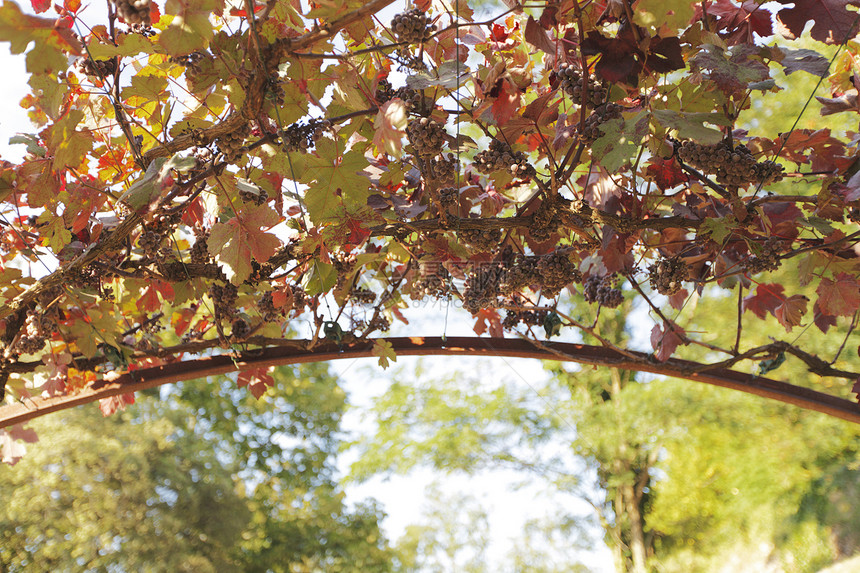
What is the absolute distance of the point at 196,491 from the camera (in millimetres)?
5746

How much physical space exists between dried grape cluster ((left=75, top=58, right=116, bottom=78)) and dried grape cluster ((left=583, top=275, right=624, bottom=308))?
78 centimetres

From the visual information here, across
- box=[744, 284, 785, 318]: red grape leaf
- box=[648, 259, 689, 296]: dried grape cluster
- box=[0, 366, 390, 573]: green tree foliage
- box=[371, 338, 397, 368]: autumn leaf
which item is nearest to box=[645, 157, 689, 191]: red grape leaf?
box=[648, 259, 689, 296]: dried grape cluster

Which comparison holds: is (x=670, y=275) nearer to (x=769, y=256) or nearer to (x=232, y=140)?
(x=769, y=256)

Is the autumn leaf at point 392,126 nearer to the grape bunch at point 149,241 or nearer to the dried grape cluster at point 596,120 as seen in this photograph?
the dried grape cluster at point 596,120

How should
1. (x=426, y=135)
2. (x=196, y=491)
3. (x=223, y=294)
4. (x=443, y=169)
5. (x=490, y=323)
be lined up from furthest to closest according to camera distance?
(x=196, y=491) < (x=490, y=323) < (x=223, y=294) < (x=443, y=169) < (x=426, y=135)

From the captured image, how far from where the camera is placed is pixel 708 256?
910 mm

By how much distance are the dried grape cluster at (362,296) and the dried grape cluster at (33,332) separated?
52 centimetres

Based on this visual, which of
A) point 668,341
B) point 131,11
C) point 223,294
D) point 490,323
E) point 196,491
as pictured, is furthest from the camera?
point 196,491

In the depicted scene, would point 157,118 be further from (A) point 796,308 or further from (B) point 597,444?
(B) point 597,444

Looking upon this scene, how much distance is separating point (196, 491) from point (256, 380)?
5.12 metres

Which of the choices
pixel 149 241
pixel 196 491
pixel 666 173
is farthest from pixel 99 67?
pixel 196 491

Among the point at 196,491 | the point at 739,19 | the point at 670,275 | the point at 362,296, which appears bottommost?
the point at 670,275

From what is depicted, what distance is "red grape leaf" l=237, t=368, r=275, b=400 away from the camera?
1276mm

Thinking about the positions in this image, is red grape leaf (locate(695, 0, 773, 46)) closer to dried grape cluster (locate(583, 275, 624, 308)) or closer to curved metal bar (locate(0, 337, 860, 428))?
dried grape cluster (locate(583, 275, 624, 308))
